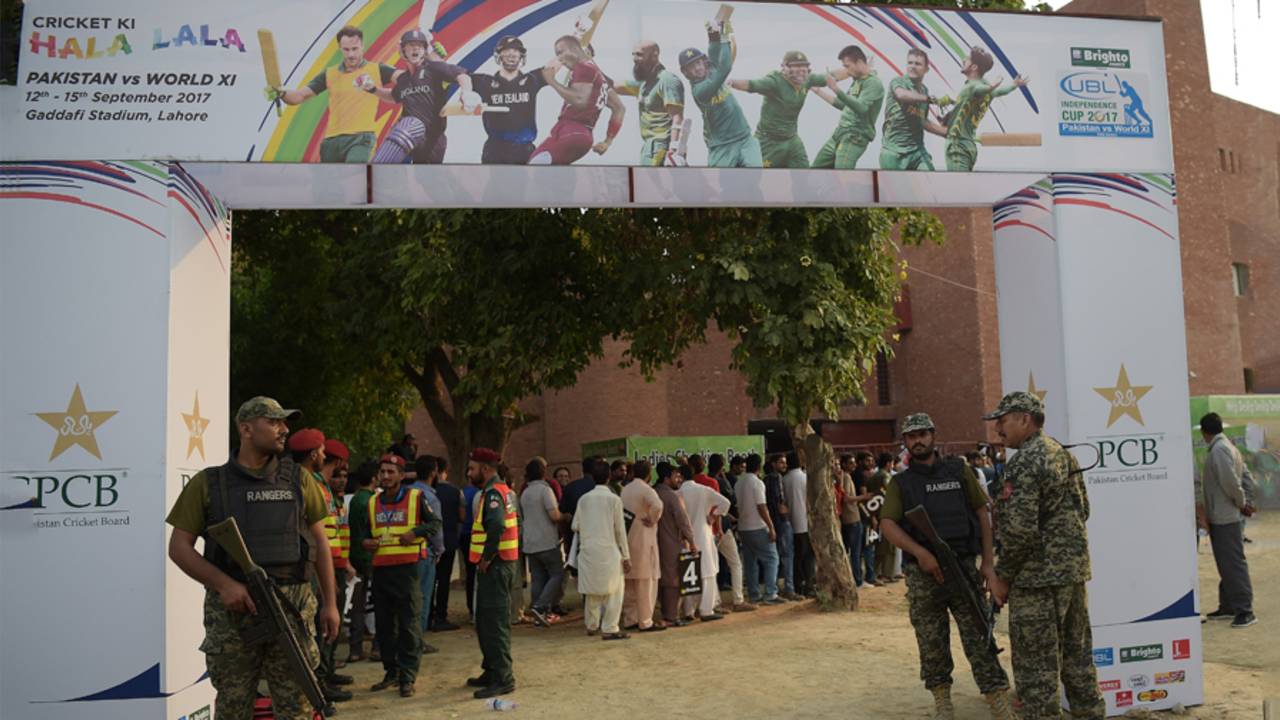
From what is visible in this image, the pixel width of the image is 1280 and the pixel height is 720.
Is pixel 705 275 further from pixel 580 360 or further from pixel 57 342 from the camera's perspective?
pixel 57 342

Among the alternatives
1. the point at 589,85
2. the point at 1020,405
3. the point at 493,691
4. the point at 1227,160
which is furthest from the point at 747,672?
the point at 1227,160

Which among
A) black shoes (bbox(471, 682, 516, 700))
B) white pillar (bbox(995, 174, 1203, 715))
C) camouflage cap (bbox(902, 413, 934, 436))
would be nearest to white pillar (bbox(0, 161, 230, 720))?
black shoes (bbox(471, 682, 516, 700))

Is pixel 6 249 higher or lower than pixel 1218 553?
higher

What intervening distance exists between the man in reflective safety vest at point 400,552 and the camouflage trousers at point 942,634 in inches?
166

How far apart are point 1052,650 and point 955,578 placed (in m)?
0.70

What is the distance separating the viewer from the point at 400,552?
29.5 feet

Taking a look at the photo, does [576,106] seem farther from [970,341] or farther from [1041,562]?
[970,341]

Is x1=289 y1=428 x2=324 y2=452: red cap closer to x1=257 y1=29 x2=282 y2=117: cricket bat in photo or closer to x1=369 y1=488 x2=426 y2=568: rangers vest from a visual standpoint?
x1=369 y1=488 x2=426 y2=568: rangers vest

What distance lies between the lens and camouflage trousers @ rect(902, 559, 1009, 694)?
6758mm

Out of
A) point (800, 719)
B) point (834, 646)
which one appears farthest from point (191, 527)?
point (834, 646)

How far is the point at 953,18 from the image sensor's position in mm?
7715

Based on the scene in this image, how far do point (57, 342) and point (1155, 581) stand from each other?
753 cm

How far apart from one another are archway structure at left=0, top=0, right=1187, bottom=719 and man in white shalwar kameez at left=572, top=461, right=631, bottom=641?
466cm

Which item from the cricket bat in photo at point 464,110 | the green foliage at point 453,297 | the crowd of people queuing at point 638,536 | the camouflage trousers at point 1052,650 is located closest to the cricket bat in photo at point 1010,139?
the camouflage trousers at point 1052,650
